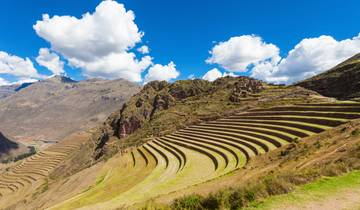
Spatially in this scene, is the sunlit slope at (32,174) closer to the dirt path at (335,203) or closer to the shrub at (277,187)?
the shrub at (277,187)

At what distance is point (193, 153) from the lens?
1372 inches

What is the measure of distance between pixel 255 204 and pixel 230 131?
31.3 m

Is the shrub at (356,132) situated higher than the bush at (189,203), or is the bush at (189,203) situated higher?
the shrub at (356,132)

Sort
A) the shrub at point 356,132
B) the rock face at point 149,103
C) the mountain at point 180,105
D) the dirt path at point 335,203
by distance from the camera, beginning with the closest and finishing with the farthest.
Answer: the dirt path at point 335,203
the shrub at point 356,132
the mountain at point 180,105
the rock face at point 149,103

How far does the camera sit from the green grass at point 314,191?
8.30m

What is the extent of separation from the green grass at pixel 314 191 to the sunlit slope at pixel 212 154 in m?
11.7

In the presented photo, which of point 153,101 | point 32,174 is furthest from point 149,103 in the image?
point 32,174

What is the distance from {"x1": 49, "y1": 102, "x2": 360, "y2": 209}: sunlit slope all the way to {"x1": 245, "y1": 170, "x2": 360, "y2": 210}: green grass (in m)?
11.7

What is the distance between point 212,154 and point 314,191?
22678 millimetres

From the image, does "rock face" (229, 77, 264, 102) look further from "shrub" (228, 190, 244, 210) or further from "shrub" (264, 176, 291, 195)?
"shrub" (228, 190, 244, 210)

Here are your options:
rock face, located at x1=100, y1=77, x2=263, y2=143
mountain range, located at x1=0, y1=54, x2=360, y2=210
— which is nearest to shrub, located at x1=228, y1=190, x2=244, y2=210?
mountain range, located at x1=0, y1=54, x2=360, y2=210

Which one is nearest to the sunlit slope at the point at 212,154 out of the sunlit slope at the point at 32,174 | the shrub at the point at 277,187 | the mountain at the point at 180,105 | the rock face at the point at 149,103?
the shrub at the point at 277,187

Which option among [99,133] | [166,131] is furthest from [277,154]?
[99,133]

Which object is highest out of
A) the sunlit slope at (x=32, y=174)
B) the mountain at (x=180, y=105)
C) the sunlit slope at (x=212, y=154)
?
the mountain at (x=180, y=105)
